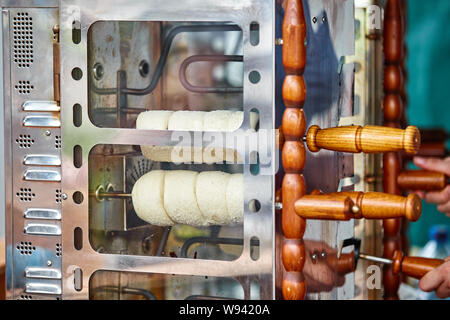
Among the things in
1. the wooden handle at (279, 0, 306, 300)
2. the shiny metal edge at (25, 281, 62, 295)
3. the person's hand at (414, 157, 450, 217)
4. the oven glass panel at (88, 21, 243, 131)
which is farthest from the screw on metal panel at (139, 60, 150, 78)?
the person's hand at (414, 157, 450, 217)

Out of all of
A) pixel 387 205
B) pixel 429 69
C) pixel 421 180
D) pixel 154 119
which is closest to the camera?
pixel 387 205

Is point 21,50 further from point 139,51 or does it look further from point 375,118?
point 375,118

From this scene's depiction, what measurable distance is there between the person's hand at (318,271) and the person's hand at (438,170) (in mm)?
534

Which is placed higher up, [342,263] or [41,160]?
[41,160]

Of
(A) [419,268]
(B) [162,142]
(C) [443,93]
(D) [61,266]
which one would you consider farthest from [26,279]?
(C) [443,93]

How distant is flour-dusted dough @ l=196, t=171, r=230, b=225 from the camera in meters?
1.10

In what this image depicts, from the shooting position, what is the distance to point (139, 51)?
124cm

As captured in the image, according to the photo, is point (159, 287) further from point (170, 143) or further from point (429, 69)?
point (429, 69)

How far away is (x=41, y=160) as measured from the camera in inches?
46.3

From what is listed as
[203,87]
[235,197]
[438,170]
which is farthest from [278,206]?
[438,170]

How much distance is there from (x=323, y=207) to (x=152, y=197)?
305mm

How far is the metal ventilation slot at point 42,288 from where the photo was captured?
1184 mm

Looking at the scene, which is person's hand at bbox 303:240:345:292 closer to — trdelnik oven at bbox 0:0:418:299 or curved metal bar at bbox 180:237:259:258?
trdelnik oven at bbox 0:0:418:299

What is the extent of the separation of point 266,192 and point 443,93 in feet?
8.63
